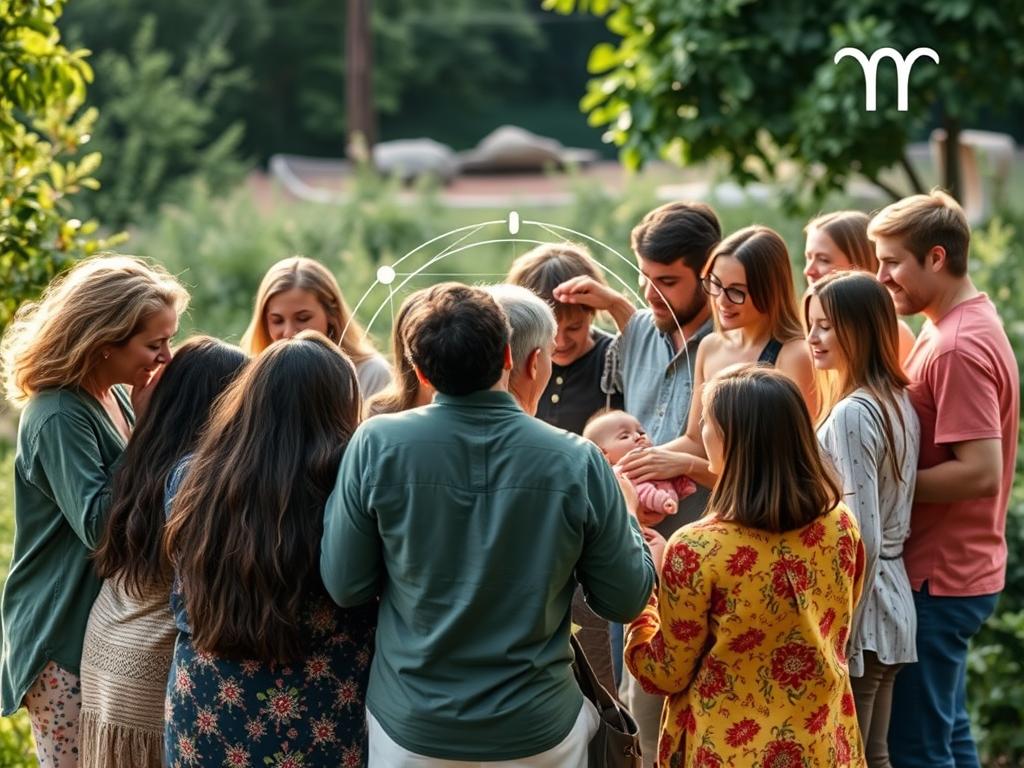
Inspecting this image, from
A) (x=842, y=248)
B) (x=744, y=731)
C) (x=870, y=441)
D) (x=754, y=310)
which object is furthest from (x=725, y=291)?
(x=744, y=731)

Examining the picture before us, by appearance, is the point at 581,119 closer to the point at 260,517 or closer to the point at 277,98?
the point at 277,98

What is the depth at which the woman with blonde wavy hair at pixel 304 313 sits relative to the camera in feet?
14.2

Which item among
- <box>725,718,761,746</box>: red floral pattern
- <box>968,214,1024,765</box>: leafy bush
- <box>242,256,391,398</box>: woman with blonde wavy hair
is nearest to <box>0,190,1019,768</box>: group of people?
<box>725,718,761,746</box>: red floral pattern

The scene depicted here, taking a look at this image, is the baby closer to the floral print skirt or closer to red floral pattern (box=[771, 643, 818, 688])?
red floral pattern (box=[771, 643, 818, 688])

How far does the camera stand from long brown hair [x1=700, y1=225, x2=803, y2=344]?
3.70 m

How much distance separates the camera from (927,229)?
3.55 metres

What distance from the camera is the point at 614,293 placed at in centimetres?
410

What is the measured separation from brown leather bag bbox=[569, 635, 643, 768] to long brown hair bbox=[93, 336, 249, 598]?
0.97 m

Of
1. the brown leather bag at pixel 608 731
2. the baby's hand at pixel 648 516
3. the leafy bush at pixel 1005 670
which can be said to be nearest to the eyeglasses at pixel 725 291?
the baby's hand at pixel 648 516

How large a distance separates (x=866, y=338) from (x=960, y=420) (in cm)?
36

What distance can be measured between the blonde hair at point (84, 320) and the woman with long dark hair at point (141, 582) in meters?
0.15

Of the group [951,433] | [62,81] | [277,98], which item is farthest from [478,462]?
[277,98]

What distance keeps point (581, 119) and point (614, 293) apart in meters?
30.4

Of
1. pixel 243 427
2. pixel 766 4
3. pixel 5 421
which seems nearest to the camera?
pixel 243 427
